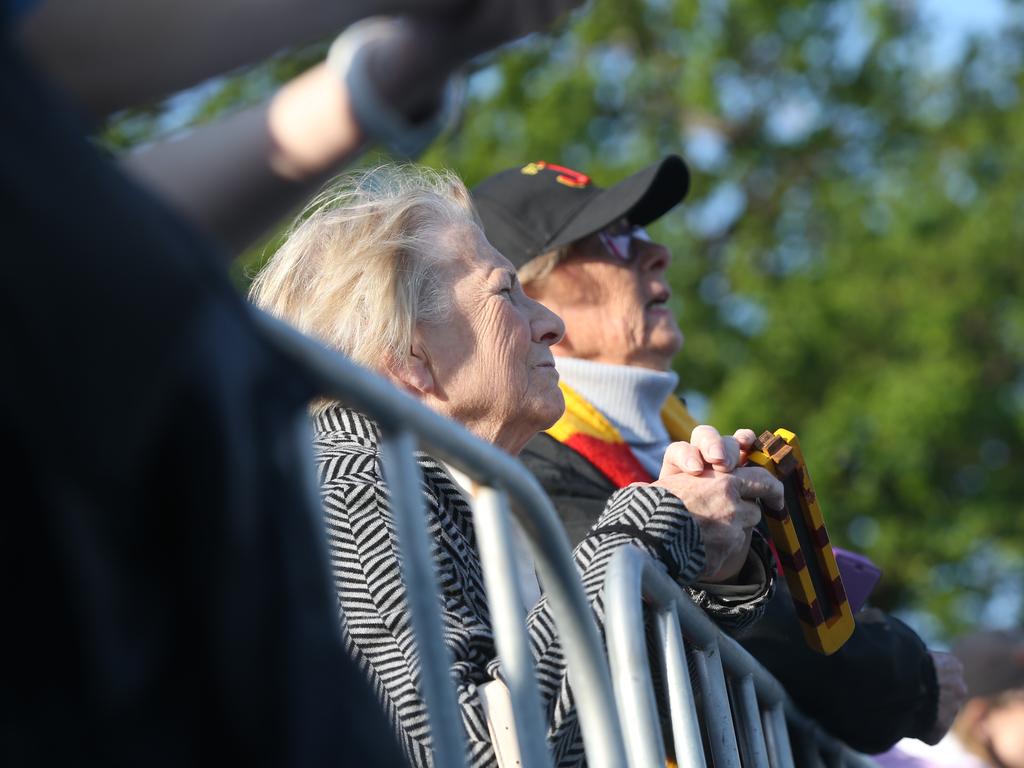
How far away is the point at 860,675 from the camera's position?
3.01 metres

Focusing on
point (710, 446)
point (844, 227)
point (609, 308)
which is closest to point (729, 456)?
point (710, 446)

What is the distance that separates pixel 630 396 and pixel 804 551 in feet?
2.74

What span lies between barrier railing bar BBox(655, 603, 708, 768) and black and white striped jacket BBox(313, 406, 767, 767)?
0.11m

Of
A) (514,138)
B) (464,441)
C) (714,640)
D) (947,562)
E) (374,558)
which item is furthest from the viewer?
(514,138)

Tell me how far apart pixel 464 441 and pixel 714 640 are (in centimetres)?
93

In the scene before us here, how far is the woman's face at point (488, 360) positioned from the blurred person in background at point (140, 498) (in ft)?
5.11

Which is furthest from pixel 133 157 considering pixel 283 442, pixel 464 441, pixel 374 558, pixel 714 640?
pixel 714 640

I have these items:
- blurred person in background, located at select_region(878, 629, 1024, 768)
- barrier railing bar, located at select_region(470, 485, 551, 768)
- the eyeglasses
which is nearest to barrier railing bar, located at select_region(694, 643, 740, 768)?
barrier railing bar, located at select_region(470, 485, 551, 768)

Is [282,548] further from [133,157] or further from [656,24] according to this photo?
[656,24]

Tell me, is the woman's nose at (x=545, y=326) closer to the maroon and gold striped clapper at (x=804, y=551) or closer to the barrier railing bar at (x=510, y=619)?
the maroon and gold striped clapper at (x=804, y=551)

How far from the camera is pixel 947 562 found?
481 inches

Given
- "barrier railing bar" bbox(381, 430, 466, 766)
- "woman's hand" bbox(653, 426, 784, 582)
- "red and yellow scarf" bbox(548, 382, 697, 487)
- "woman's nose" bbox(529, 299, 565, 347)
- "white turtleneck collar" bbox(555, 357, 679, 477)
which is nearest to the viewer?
Result: "barrier railing bar" bbox(381, 430, 466, 766)

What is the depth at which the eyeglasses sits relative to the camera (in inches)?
143

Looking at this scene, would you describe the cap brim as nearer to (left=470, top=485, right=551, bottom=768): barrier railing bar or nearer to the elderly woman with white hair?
the elderly woman with white hair
